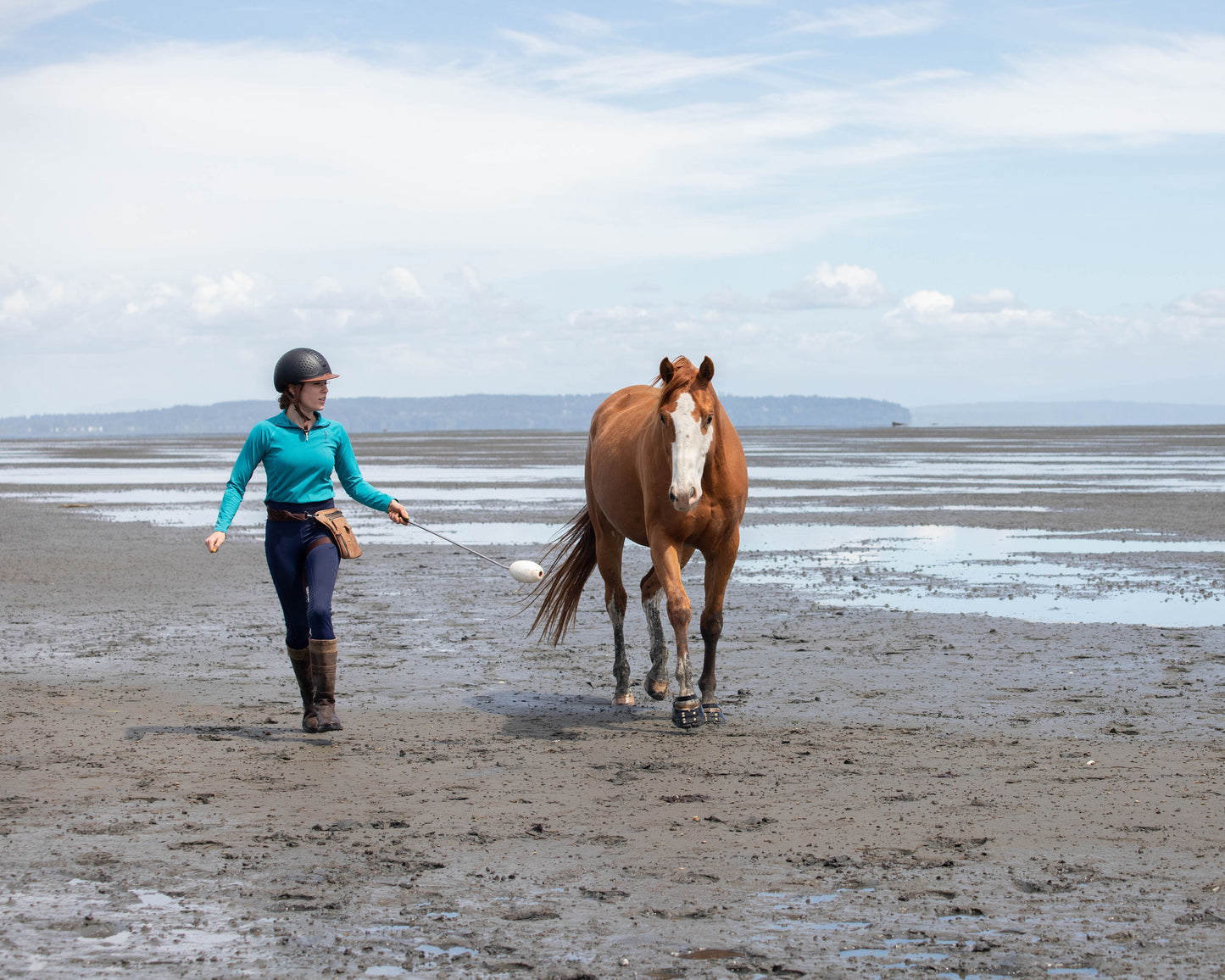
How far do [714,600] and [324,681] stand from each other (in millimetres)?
2385

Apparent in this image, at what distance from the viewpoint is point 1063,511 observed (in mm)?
22781

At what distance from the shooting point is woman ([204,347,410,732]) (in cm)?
714

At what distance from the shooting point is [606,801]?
5.78m

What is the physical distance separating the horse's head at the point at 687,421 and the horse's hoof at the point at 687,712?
44.5 inches

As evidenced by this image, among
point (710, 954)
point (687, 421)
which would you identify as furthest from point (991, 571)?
point (710, 954)

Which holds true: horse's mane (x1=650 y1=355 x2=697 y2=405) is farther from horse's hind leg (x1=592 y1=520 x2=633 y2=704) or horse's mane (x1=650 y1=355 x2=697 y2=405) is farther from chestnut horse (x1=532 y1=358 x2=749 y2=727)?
horse's hind leg (x1=592 y1=520 x2=633 y2=704)

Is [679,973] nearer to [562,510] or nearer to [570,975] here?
[570,975]

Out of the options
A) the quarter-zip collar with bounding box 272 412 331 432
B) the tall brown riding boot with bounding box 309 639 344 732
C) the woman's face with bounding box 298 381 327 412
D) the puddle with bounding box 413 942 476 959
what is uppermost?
the woman's face with bounding box 298 381 327 412

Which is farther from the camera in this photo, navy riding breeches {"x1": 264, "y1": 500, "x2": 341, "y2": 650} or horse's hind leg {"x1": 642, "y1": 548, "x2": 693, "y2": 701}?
horse's hind leg {"x1": 642, "y1": 548, "x2": 693, "y2": 701}

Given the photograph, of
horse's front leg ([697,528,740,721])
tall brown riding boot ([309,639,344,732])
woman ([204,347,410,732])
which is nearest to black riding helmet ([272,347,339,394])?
woman ([204,347,410,732])

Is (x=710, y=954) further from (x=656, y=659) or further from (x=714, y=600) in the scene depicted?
(x=656, y=659)

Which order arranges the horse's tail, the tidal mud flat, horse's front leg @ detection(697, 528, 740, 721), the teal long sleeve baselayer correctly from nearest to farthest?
the tidal mud flat, the teal long sleeve baselayer, horse's front leg @ detection(697, 528, 740, 721), the horse's tail

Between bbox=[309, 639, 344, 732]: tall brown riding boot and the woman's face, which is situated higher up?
the woman's face

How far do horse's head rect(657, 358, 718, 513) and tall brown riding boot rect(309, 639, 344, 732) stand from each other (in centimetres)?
214
